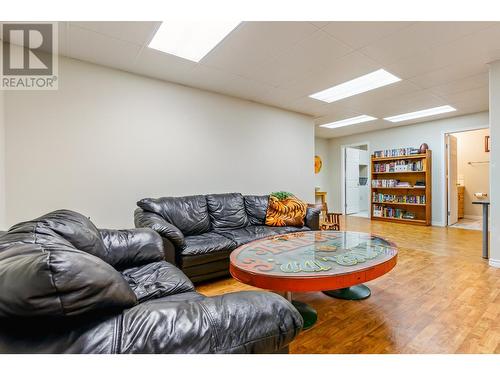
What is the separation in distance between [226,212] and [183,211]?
600mm

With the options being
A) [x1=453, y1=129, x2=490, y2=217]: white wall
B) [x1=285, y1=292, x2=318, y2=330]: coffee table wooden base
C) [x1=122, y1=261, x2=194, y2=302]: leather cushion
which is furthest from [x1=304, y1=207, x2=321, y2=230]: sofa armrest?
[x1=453, y1=129, x2=490, y2=217]: white wall

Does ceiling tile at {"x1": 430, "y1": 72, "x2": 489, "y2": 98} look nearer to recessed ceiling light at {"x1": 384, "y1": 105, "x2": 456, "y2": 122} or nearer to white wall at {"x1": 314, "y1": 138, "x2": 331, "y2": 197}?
recessed ceiling light at {"x1": 384, "y1": 105, "x2": 456, "y2": 122}

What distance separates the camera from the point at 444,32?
2307mm

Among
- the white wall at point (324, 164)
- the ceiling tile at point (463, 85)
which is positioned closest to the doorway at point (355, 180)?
the white wall at point (324, 164)

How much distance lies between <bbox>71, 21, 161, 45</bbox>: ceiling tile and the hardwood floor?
2.50 m

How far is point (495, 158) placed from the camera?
291 cm

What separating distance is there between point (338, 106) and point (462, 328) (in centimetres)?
381

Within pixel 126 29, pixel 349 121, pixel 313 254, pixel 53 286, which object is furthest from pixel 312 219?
pixel 349 121

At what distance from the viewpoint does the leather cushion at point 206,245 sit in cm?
245

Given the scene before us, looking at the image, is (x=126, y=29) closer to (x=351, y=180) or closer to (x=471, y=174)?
(x=351, y=180)

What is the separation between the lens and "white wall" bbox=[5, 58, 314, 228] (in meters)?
2.55
